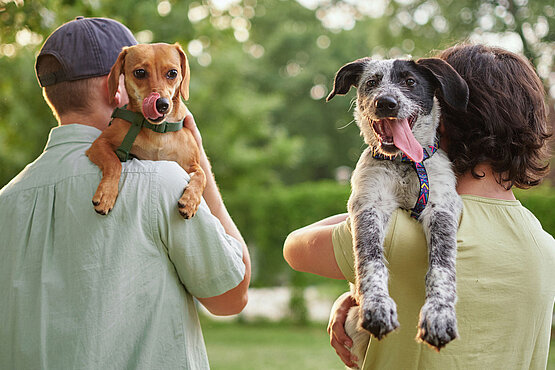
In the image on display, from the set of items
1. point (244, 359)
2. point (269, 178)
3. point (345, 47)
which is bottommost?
point (244, 359)

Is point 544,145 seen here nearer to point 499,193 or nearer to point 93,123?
point 499,193

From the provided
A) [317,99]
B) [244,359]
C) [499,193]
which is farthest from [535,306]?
[317,99]

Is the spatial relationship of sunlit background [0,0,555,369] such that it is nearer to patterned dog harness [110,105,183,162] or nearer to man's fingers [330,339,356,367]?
patterned dog harness [110,105,183,162]

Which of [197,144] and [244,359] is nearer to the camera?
[197,144]

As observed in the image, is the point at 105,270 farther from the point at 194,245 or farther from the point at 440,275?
the point at 440,275

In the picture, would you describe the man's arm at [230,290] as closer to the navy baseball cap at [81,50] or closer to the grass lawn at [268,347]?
the navy baseball cap at [81,50]

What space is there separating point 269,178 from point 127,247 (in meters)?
16.2

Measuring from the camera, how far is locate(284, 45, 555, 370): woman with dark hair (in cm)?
193

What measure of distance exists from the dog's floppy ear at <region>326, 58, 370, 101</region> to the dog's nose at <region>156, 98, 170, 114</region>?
0.68m

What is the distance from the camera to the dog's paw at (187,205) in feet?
6.50

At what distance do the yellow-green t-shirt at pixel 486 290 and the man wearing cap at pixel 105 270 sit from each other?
0.58m

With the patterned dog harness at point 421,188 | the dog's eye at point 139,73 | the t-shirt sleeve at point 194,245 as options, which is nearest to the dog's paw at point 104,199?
the t-shirt sleeve at point 194,245

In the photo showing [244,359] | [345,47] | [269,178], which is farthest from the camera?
[345,47]

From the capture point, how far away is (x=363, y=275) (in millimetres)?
1960
